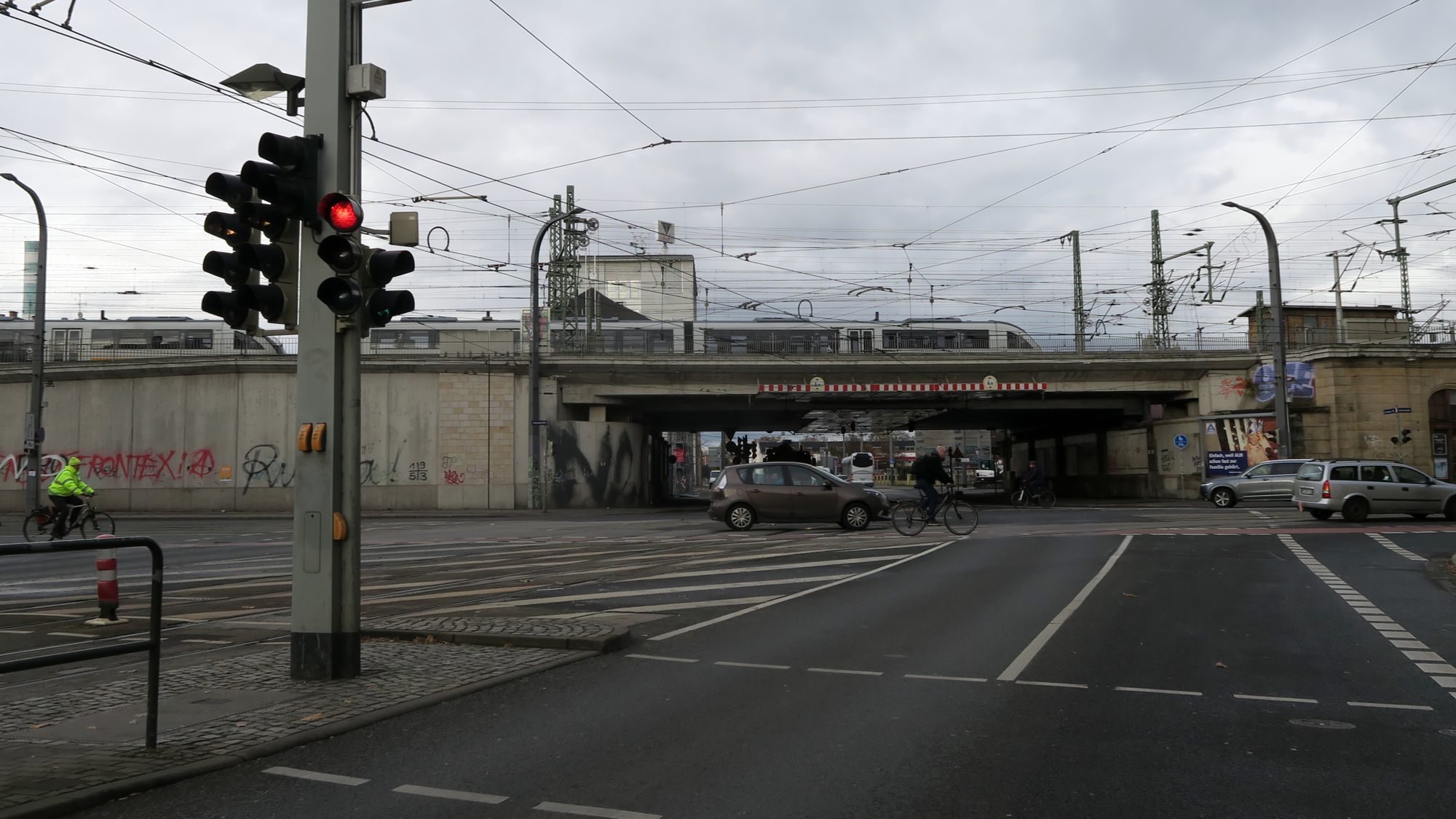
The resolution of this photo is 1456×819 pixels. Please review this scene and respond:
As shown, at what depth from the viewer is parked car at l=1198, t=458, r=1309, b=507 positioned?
31656 millimetres

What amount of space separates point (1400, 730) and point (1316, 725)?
0.40 meters

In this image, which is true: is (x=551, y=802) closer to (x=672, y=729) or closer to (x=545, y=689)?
(x=672, y=729)

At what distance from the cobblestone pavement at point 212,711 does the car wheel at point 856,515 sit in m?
14.3

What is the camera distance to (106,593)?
938 centimetres

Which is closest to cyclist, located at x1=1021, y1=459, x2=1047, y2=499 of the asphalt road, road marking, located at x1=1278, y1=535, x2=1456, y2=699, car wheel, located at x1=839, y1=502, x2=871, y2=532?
car wheel, located at x1=839, y1=502, x2=871, y2=532

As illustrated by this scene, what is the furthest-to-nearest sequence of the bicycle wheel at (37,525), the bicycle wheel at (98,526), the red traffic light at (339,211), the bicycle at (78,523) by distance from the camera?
the bicycle wheel at (98,526) < the bicycle wheel at (37,525) < the bicycle at (78,523) < the red traffic light at (339,211)

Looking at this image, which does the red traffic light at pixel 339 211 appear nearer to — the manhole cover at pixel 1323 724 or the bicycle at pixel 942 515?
the manhole cover at pixel 1323 724

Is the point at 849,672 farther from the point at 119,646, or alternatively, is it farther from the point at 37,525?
the point at 37,525

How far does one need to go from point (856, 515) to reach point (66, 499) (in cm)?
1481

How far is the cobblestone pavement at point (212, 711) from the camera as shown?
4.75m

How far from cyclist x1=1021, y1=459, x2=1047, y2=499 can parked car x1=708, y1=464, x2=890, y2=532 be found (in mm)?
15390

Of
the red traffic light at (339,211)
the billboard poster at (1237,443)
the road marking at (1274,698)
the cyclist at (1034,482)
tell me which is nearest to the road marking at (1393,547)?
the road marking at (1274,698)

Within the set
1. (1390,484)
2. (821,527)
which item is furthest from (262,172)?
(1390,484)

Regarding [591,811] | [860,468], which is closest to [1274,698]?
[591,811]
